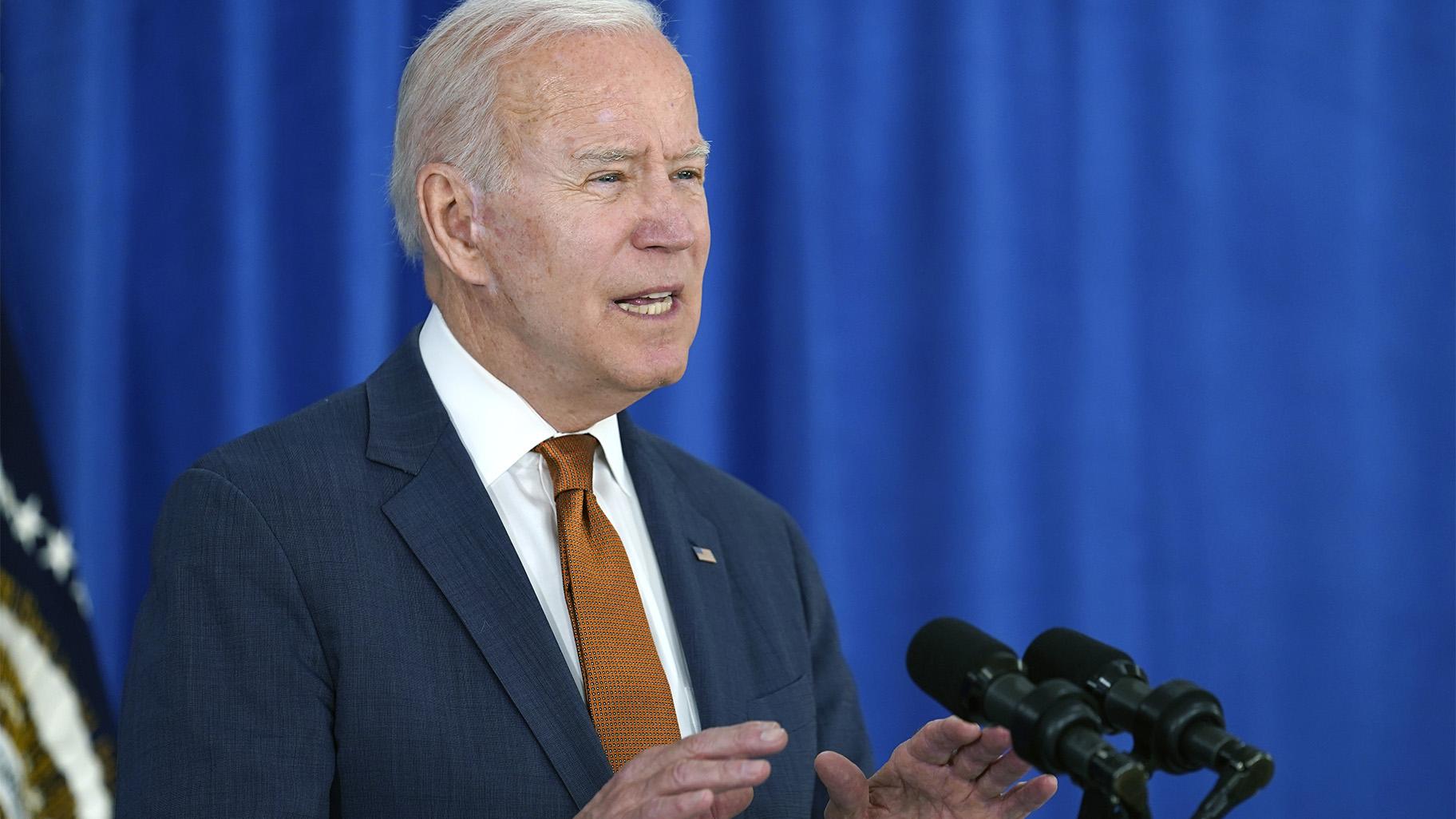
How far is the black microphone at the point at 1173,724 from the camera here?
106 cm

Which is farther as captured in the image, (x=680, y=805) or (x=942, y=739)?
(x=942, y=739)

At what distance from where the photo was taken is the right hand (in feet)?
4.16

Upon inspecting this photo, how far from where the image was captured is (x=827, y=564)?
9.50ft

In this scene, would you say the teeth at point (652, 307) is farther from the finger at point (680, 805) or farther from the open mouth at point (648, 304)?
the finger at point (680, 805)

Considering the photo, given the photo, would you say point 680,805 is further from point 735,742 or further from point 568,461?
point 568,461

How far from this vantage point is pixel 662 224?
6.18 ft

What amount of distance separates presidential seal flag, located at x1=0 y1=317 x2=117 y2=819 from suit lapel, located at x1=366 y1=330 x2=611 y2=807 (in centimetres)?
115

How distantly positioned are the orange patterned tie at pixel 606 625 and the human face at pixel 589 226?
5.6 inches

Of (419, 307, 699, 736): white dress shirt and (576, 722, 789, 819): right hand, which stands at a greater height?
(419, 307, 699, 736): white dress shirt

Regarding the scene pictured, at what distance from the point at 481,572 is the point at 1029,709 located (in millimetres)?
827

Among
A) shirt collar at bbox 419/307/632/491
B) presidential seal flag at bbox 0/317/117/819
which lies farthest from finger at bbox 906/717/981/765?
presidential seal flag at bbox 0/317/117/819

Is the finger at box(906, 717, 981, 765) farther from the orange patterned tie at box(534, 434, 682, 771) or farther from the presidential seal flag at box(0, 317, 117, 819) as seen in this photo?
the presidential seal flag at box(0, 317, 117, 819)

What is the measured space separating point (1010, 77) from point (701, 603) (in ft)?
5.20

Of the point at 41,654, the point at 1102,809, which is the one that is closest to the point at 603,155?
the point at 1102,809
